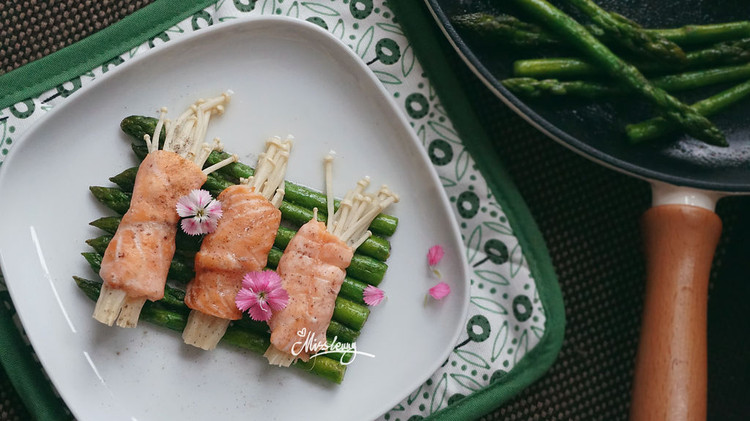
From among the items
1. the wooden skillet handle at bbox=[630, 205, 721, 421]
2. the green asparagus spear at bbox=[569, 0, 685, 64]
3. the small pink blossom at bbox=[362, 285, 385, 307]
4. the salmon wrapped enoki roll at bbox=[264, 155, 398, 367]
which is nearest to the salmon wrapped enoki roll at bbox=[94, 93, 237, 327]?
the salmon wrapped enoki roll at bbox=[264, 155, 398, 367]

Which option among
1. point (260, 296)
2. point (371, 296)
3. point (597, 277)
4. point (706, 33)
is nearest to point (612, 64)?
point (706, 33)

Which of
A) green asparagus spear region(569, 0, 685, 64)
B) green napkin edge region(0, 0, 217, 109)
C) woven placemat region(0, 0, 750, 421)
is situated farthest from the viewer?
woven placemat region(0, 0, 750, 421)

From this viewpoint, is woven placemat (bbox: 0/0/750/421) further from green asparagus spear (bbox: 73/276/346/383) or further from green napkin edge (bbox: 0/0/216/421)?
→ green napkin edge (bbox: 0/0/216/421)

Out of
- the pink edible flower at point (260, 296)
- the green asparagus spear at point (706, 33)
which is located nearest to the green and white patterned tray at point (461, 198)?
the pink edible flower at point (260, 296)

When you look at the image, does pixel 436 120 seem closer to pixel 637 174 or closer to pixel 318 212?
pixel 318 212

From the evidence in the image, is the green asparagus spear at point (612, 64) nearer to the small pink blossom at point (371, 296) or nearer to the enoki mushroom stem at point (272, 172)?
the enoki mushroom stem at point (272, 172)

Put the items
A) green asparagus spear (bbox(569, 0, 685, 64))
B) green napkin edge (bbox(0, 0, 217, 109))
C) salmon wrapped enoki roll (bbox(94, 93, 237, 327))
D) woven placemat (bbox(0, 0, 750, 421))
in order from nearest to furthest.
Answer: salmon wrapped enoki roll (bbox(94, 93, 237, 327))
green napkin edge (bbox(0, 0, 217, 109))
green asparagus spear (bbox(569, 0, 685, 64))
woven placemat (bbox(0, 0, 750, 421))

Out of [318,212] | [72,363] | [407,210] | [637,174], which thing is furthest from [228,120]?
[637,174]
